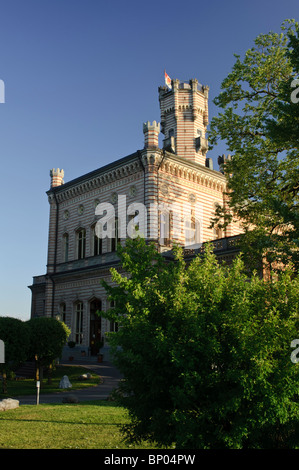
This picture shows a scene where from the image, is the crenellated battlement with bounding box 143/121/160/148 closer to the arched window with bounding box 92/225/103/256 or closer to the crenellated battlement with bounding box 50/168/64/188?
the arched window with bounding box 92/225/103/256

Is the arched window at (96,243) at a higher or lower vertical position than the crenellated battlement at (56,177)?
lower

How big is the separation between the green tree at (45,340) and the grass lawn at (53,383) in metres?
1.03

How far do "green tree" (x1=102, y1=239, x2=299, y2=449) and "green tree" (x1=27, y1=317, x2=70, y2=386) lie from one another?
58.1 ft

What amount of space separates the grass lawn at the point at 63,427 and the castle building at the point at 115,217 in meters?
15.0

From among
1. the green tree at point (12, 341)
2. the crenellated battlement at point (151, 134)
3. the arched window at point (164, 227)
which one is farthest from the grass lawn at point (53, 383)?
the crenellated battlement at point (151, 134)

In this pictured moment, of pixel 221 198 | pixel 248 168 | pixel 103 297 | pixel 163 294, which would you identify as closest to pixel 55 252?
pixel 103 297

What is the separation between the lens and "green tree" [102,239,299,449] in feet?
22.6

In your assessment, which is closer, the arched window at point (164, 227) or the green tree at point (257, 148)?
the green tree at point (257, 148)

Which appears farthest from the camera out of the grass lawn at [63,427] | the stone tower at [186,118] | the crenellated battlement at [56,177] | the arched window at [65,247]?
the stone tower at [186,118]

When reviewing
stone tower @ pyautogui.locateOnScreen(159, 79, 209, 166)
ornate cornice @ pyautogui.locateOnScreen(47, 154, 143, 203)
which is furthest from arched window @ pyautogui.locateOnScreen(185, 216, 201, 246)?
stone tower @ pyautogui.locateOnScreen(159, 79, 209, 166)

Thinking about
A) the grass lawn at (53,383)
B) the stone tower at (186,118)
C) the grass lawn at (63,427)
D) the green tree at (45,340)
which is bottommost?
the grass lawn at (53,383)

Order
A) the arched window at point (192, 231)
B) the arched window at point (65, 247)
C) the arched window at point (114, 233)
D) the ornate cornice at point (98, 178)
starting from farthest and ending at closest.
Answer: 1. the arched window at point (65, 247)
2. the arched window at point (114, 233)
3. the arched window at point (192, 231)
4. the ornate cornice at point (98, 178)

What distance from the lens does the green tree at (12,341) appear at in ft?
72.2

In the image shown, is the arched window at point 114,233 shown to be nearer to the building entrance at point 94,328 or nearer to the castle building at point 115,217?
the castle building at point 115,217
